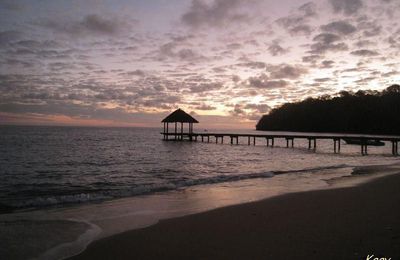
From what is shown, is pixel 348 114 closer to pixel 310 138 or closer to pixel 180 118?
pixel 310 138

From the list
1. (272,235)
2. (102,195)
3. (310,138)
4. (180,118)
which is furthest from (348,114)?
(272,235)

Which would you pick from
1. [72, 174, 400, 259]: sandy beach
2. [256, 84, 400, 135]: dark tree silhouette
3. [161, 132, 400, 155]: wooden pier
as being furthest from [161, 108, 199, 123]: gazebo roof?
[256, 84, 400, 135]: dark tree silhouette

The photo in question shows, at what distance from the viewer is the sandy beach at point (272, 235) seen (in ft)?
16.8

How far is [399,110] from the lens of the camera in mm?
92812

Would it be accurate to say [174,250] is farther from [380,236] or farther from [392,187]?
[392,187]

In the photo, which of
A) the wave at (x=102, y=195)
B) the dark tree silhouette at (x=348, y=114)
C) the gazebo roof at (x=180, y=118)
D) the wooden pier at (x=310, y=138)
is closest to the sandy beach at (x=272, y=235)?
the wave at (x=102, y=195)

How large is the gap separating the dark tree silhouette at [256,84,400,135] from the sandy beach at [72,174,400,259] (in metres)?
94.4

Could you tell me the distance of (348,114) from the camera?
342 feet

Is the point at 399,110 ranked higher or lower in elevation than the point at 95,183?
higher

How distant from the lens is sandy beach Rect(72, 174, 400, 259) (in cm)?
512

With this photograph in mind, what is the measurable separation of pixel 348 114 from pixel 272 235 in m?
107

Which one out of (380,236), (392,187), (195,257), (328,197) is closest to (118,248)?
(195,257)

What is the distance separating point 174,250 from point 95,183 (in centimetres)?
1024

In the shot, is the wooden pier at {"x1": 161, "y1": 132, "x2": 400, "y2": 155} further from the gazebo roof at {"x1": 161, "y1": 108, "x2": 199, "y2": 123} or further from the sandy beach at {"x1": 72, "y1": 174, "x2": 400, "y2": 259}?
the sandy beach at {"x1": 72, "y1": 174, "x2": 400, "y2": 259}
